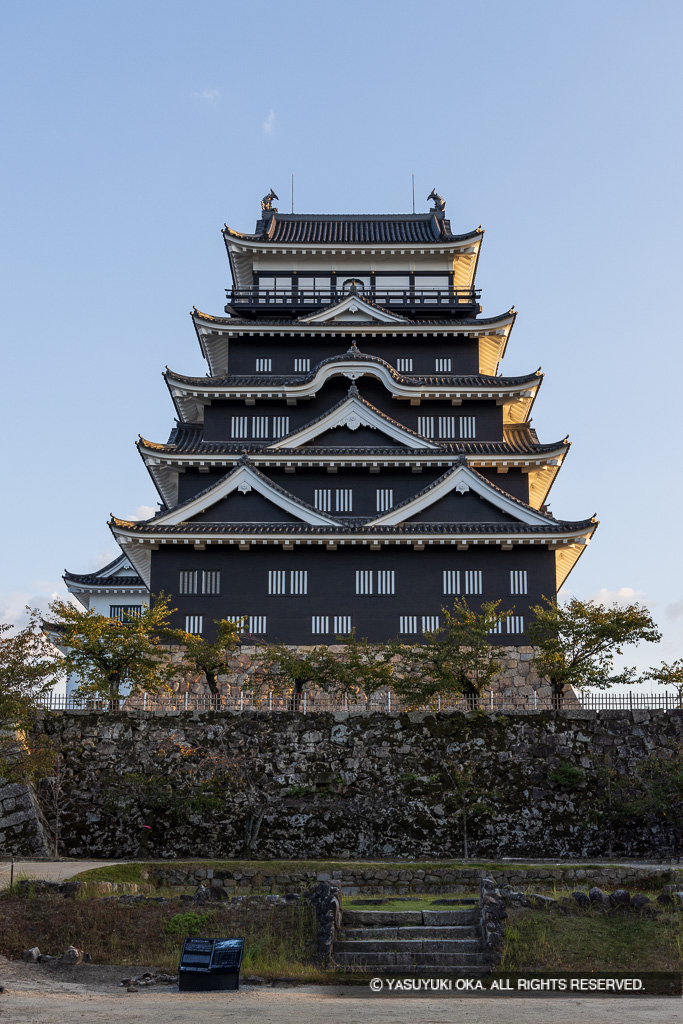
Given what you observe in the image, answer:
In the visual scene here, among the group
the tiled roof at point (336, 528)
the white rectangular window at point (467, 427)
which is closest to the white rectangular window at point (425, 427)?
the white rectangular window at point (467, 427)

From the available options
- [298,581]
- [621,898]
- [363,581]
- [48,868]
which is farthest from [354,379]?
[621,898]

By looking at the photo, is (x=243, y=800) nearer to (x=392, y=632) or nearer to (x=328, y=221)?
(x=392, y=632)

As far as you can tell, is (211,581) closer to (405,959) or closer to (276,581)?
(276,581)

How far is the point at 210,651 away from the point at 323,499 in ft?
33.1

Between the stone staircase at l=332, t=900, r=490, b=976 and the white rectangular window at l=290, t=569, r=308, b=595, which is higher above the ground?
the white rectangular window at l=290, t=569, r=308, b=595

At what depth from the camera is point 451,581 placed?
3778 centimetres

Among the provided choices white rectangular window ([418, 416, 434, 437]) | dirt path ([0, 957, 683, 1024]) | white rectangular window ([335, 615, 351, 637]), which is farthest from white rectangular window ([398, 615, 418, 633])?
dirt path ([0, 957, 683, 1024])

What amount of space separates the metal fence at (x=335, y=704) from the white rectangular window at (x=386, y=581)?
643cm

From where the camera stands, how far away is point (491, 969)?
55.2ft

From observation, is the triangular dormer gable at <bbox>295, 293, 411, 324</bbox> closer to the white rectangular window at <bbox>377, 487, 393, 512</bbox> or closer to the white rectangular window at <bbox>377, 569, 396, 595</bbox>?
the white rectangular window at <bbox>377, 487, 393, 512</bbox>

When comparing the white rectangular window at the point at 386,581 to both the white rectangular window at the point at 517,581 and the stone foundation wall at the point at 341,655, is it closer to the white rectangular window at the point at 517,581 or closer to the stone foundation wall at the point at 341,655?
the stone foundation wall at the point at 341,655

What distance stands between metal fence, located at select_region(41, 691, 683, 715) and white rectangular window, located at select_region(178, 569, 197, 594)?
6.54 meters

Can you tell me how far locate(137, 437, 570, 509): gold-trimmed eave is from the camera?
39.6m

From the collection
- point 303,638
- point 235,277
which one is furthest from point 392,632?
point 235,277
